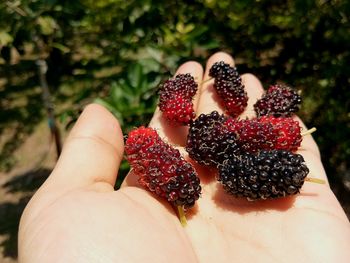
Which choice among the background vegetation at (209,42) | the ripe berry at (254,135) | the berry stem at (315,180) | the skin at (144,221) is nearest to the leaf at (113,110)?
the background vegetation at (209,42)

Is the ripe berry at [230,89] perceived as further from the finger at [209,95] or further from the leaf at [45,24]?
the leaf at [45,24]

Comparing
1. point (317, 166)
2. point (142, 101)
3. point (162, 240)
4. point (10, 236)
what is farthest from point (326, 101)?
point (10, 236)

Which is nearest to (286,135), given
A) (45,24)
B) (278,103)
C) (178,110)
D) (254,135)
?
(254,135)

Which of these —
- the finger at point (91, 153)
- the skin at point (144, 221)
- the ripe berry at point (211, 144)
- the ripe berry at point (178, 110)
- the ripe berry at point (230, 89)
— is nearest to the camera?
the skin at point (144, 221)

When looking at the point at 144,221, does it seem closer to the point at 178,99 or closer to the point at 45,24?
the point at 178,99

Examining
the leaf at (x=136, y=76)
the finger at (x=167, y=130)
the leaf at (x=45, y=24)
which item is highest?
the leaf at (x=45, y=24)

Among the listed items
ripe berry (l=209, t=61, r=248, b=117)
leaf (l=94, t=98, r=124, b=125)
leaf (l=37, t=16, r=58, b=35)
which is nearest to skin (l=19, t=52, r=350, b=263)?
leaf (l=94, t=98, r=124, b=125)
